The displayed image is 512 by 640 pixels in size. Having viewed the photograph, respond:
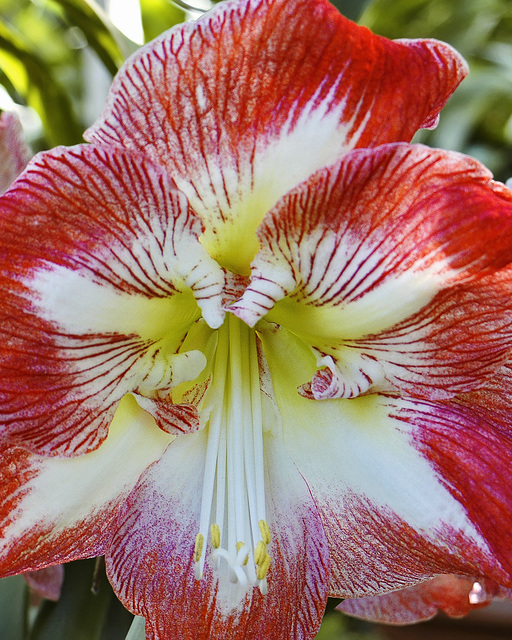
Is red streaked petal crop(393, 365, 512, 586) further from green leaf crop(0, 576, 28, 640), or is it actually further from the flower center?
green leaf crop(0, 576, 28, 640)

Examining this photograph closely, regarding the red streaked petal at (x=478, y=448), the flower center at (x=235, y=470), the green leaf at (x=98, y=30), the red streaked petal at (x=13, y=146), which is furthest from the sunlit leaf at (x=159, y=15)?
the red streaked petal at (x=478, y=448)

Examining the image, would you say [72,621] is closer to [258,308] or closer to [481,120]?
[258,308]

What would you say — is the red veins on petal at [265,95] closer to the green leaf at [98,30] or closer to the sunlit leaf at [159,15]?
the green leaf at [98,30]

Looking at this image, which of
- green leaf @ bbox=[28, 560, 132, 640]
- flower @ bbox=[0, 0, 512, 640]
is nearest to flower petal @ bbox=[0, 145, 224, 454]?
flower @ bbox=[0, 0, 512, 640]

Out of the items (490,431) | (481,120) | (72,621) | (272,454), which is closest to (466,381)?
(490,431)

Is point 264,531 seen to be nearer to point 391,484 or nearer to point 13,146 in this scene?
point 391,484

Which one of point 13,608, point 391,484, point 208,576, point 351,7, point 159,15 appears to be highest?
point 351,7

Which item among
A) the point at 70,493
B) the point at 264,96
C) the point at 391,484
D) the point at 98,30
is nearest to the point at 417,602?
the point at 391,484
